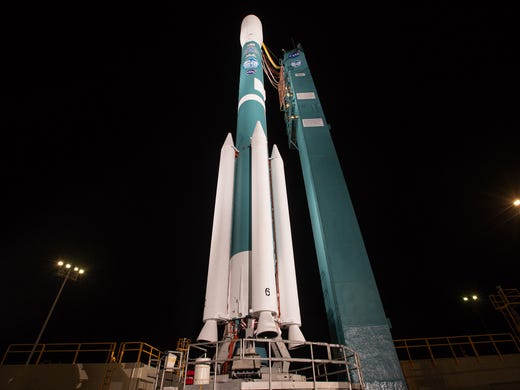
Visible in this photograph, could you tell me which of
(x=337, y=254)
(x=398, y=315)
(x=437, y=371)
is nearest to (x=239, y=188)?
(x=337, y=254)

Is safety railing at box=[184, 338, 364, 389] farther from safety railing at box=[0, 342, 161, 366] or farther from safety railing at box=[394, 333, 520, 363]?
safety railing at box=[394, 333, 520, 363]

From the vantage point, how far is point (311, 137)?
1016cm

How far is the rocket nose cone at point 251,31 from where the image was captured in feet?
40.4

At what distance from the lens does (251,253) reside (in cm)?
615

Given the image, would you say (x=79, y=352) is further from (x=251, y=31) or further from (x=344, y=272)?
(x=251, y=31)

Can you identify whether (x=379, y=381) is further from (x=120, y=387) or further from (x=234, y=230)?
(x=120, y=387)

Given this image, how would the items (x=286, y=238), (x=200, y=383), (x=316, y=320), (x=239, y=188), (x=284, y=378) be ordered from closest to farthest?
(x=200, y=383) < (x=284, y=378) < (x=286, y=238) < (x=239, y=188) < (x=316, y=320)

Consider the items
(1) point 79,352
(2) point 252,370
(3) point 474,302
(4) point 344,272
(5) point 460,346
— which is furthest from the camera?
(3) point 474,302

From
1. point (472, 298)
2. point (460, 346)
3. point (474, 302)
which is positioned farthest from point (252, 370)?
point (474, 302)

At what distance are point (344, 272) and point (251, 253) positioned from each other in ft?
9.22

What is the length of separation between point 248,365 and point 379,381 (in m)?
3.46

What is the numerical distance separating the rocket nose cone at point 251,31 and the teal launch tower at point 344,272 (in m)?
4.31

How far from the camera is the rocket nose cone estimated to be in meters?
12.3

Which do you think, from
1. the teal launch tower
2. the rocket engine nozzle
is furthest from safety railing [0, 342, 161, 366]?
the teal launch tower
